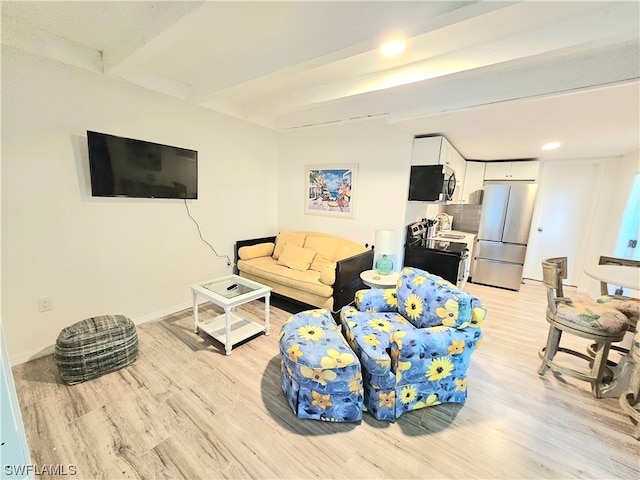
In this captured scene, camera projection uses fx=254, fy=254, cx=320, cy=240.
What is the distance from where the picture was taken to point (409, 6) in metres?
1.33

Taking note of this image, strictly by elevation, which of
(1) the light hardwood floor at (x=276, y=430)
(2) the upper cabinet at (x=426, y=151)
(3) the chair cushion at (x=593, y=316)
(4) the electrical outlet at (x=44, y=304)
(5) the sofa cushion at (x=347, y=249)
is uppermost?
(2) the upper cabinet at (x=426, y=151)

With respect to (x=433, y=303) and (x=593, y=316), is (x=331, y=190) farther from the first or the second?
(x=593, y=316)

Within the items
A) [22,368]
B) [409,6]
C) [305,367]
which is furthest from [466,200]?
[22,368]

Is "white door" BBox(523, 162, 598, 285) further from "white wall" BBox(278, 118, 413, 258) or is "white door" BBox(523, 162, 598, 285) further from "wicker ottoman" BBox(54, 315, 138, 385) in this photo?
"wicker ottoman" BBox(54, 315, 138, 385)

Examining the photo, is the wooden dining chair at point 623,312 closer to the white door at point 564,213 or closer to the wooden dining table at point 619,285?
the wooden dining table at point 619,285

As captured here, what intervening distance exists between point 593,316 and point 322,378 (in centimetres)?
215

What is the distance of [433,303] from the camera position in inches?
73.4

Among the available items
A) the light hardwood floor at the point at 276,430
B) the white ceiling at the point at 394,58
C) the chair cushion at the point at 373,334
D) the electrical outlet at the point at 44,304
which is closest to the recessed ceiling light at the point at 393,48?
the white ceiling at the point at 394,58

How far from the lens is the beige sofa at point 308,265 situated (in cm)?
281

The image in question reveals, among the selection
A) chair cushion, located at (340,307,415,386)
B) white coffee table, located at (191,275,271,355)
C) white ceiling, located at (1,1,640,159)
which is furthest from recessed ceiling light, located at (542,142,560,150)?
white coffee table, located at (191,275,271,355)

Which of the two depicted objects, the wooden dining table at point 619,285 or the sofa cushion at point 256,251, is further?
the sofa cushion at point 256,251

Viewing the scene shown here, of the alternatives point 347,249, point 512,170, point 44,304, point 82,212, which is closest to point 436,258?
point 347,249

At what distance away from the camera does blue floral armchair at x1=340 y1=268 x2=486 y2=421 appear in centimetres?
164

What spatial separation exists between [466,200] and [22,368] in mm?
6045
